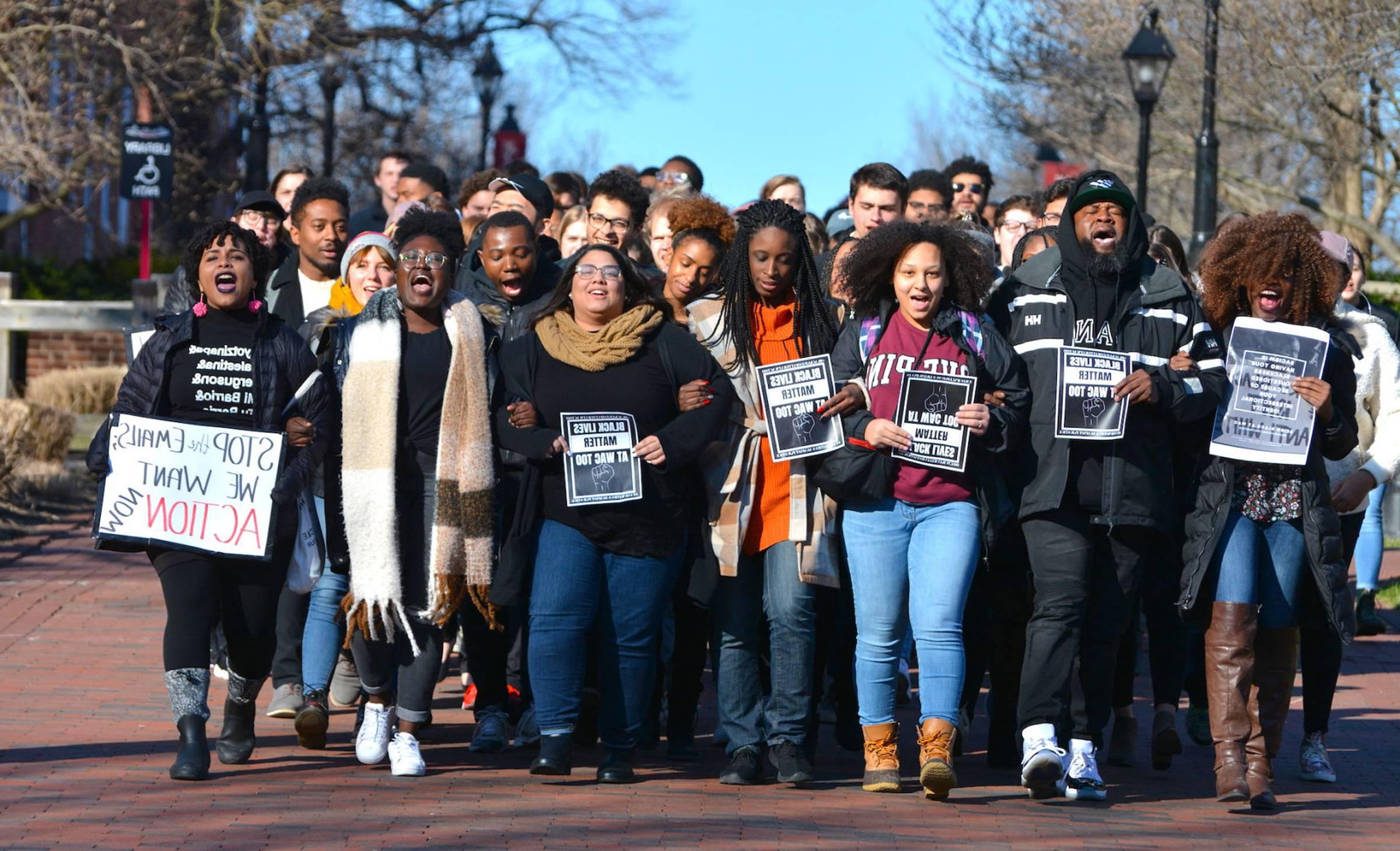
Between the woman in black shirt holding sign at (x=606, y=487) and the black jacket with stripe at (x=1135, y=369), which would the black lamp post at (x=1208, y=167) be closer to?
the black jacket with stripe at (x=1135, y=369)

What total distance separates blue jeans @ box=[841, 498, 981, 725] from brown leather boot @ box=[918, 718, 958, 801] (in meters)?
0.04

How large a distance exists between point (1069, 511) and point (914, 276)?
1.00 m

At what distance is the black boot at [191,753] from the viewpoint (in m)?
7.21

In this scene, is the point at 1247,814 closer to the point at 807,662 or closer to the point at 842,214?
the point at 807,662

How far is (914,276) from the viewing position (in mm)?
7273

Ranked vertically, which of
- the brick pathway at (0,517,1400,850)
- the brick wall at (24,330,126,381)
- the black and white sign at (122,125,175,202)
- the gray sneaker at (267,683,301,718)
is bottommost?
the brick pathway at (0,517,1400,850)

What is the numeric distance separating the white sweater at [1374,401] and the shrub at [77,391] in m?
14.9

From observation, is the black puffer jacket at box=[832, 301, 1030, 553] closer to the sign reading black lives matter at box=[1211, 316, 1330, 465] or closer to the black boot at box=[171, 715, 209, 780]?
the sign reading black lives matter at box=[1211, 316, 1330, 465]

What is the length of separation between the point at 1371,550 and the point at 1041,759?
5.58 metres

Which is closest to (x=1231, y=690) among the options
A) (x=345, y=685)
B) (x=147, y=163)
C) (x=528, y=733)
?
(x=528, y=733)

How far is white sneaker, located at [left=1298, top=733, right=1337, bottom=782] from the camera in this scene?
789 cm

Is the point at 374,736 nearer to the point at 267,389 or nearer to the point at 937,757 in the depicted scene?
the point at 267,389

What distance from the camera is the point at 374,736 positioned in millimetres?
7598

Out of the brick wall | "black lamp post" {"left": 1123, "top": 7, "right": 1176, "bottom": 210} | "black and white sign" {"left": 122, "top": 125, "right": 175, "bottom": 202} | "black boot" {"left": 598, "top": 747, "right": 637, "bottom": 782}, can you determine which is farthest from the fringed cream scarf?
the brick wall
